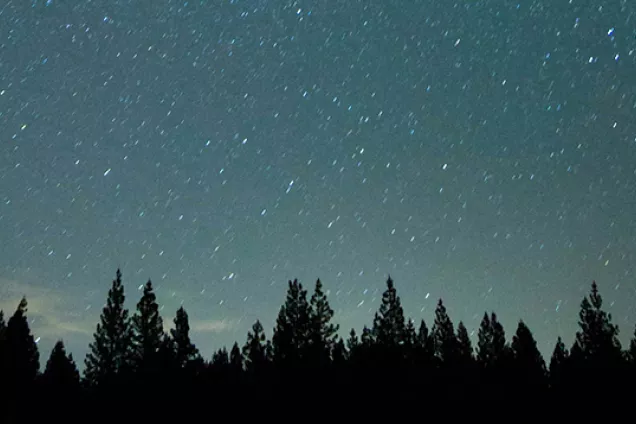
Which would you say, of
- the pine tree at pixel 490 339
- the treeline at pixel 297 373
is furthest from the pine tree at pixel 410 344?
the pine tree at pixel 490 339

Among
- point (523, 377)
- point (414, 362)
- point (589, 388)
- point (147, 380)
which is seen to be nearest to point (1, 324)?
point (147, 380)

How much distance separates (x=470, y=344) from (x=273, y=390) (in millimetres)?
49134

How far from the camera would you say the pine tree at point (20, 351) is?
36.7 metres

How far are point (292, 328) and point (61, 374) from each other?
69.9 feet

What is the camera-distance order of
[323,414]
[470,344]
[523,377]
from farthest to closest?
1. [470,344]
2. [523,377]
3. [323,414]

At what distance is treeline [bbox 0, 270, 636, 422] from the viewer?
122 ft

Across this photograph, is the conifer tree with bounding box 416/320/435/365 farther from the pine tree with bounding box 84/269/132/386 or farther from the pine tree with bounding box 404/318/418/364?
the pine tree with bounding box 84/269/132/386

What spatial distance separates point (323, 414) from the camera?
3656 centimetres

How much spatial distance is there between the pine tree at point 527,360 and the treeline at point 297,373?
6.1 inches

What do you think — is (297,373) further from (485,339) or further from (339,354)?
(485,339)

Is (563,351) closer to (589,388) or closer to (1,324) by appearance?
(589,388)

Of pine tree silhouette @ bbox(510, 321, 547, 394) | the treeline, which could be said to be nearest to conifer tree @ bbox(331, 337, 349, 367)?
the treeline

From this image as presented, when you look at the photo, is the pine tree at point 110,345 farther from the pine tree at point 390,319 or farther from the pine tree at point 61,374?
the pine tree at point 390,319

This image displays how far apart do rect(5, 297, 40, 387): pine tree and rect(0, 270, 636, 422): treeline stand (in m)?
0.08
